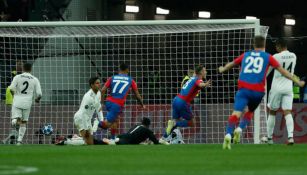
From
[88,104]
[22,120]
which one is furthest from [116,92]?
[22,120]

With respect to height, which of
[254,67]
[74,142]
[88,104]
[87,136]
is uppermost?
[254,67]

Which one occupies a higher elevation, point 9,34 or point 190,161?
point 9,34

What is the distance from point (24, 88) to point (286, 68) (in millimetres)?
6551

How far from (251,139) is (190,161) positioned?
1117 centimetres

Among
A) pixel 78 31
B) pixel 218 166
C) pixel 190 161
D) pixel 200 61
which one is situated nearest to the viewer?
pixel 218 166

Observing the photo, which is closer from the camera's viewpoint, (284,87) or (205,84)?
(284,87)

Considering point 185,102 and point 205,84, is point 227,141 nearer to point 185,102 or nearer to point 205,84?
point 205,84

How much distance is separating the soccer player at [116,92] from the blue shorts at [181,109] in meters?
1.07

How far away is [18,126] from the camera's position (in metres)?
21.3

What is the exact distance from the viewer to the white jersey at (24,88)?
20.0 m

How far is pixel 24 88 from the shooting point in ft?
65.7

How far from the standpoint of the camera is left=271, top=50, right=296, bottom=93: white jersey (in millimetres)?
16719

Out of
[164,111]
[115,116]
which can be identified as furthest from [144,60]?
[115,116]

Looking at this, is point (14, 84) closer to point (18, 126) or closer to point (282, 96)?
point (18, 126)
